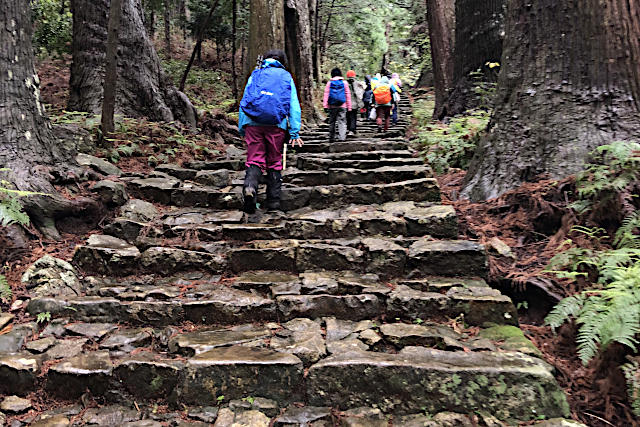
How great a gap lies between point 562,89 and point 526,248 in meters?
1.87

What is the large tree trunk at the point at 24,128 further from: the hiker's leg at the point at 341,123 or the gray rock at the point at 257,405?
the hiker's leg at the point at 341,123

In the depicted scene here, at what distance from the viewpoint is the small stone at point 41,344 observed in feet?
10.2

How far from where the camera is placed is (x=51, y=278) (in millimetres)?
3816

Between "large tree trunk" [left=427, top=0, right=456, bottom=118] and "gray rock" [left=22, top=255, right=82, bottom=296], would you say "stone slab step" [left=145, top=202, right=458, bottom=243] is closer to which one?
"gray rock" [left=22, top=255, right=82, bottom=296]

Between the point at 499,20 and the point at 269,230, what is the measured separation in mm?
7770

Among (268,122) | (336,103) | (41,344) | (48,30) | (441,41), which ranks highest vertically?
(48,30)

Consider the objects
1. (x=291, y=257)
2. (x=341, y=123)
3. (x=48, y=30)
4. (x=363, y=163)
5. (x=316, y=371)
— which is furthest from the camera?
(x=48, y=30)

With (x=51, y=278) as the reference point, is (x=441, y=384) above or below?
below

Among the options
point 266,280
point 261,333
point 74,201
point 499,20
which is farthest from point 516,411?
point 499,20

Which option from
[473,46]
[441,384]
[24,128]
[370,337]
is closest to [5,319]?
[24,128]

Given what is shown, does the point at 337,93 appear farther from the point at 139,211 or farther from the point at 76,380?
the point at 76,380

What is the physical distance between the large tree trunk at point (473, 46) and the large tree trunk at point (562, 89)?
459cm

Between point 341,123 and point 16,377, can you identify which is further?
point 341,123

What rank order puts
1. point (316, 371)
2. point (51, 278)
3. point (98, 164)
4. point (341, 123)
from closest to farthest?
point (316, 371) < point (51, 278) < point (98, 164) < point (341, 123)
